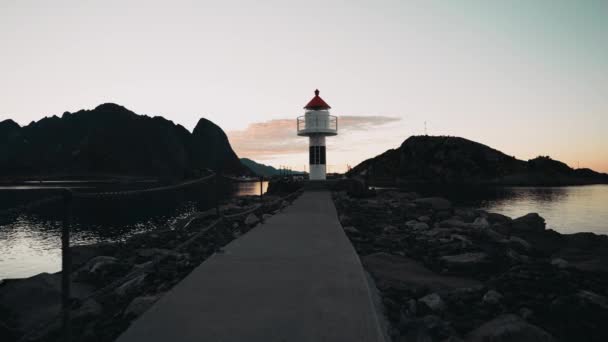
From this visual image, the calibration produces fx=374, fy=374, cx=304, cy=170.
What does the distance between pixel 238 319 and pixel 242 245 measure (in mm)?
3665

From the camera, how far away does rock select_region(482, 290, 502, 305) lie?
5324 mm

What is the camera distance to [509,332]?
3.93 m

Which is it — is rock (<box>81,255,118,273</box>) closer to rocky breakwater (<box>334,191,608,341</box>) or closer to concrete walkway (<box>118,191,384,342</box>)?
concrete walkway (<box>118,191,384,342</box>)

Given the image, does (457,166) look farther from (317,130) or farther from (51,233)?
(51,233)

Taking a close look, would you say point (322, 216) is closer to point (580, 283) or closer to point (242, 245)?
point (242, 245)

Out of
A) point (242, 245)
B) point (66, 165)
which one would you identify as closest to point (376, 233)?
point (242, 245)

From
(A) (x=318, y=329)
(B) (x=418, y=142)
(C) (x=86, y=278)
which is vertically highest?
(B) (x=418, y=142)

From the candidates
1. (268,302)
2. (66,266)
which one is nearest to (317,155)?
(268,302)

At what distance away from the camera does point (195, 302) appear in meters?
4.19

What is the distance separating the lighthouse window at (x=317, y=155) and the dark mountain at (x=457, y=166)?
80490 mm

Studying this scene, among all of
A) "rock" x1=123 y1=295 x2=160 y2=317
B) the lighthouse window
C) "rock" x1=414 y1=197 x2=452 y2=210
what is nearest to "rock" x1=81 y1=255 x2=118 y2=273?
"rock" x1=123 y1=295 x2=160 y2=317

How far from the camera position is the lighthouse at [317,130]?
27750 mm

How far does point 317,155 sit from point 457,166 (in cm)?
9412

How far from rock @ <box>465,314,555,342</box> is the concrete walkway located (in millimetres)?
1245
